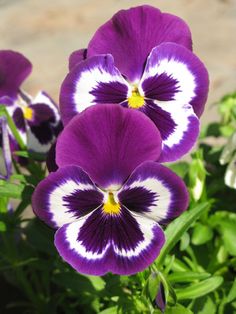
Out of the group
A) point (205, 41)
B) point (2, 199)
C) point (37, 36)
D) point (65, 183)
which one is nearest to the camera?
point (65, 183)

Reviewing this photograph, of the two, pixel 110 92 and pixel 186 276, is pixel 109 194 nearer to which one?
pixel 110 92

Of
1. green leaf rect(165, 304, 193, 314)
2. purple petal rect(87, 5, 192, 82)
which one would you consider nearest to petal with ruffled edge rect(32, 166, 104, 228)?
purple petal rect(87, 5, 192, 82)

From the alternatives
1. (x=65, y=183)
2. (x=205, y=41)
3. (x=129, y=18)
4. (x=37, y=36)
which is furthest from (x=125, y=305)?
(x=37, y=36)

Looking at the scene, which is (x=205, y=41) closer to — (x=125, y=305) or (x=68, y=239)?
(x=125, y=305)

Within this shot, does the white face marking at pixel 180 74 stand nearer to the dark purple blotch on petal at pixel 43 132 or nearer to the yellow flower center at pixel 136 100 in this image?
the yellow flower center at pixel 136 100

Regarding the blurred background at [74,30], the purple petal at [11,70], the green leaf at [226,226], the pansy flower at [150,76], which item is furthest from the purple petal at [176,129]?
the blurred background at [74,30]

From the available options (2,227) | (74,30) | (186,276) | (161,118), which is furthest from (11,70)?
(74,30)
